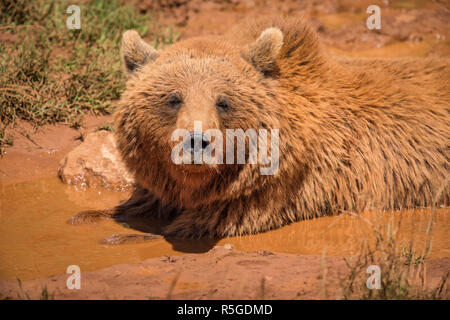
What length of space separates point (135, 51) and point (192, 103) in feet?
3.16

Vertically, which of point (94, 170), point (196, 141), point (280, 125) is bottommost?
point (94, 170)

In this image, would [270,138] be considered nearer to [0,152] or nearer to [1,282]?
[1,282]

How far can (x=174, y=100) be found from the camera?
450cm

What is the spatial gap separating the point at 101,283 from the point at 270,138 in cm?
185

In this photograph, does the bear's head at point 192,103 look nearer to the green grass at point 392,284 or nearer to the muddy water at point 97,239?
the muddy water at point 97,239

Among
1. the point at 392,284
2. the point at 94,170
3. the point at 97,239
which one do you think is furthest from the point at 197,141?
the point at 94,170

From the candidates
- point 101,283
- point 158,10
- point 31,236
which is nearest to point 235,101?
point 101,283

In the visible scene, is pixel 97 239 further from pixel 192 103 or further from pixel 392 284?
pixel 392 284

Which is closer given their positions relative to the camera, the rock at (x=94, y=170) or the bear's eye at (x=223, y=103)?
the bear's eye at (x=223, y=103)

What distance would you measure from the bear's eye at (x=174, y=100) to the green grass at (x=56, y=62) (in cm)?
302

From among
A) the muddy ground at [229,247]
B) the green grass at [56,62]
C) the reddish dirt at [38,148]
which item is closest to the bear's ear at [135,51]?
the muddy ground at [229,247]

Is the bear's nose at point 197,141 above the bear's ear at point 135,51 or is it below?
below

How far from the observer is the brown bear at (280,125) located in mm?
4582

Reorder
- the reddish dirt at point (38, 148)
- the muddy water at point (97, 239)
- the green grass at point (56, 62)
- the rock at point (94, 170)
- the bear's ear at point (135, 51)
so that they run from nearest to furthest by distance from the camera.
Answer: the muddy water at point (97, 239) < the bear's ear at point (135, 51) < the rock at point (94, 170) < the reddish dirt at point (38, 148) < the green grass at point (56, 62)
